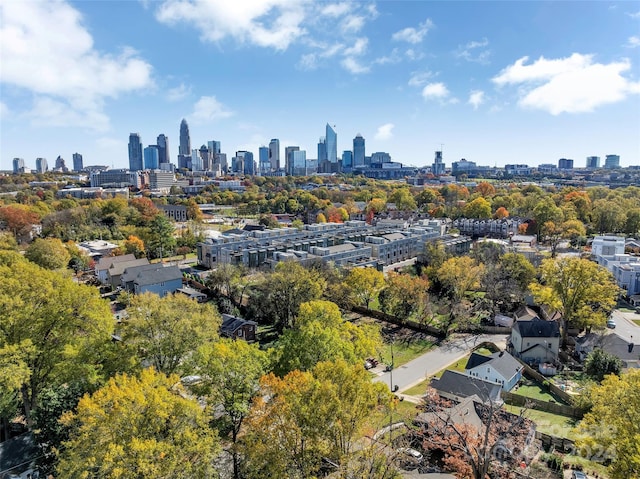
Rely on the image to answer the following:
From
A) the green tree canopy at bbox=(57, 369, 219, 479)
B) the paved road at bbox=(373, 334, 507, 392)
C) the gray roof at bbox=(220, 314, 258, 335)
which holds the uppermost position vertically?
the green tree canopy at bbox=(57, 369, 219, 479)

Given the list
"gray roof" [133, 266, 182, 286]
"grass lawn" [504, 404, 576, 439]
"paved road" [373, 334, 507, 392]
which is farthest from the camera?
"gray roof" [133, 266, 182, 286]

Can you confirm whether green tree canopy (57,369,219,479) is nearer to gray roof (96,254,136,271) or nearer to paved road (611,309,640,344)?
paved road (611,309,640,344)

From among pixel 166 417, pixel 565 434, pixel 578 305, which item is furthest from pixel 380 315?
pixel 166 417

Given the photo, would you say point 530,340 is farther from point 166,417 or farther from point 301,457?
point 166,417

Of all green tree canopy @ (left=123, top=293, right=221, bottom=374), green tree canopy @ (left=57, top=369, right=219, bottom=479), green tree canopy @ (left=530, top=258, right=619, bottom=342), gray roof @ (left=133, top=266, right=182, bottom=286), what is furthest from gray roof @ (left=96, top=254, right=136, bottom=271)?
green tree canopy @ (left=530, top=258, right=619, bottom=342)

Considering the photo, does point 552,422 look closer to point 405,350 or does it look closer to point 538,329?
point 538,329

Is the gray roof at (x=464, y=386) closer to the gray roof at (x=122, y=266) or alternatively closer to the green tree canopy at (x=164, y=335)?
the green tree canopy at (x=164, y=335)

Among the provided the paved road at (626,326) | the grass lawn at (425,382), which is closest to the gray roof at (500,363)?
the grass lawn at (425,382)

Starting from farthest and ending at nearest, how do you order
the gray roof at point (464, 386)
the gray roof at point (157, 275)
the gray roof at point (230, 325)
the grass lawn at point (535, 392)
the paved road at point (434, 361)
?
1. the gray roof at point (157, 275)
2. the gray roof at point (230, 325)
3. the paved road at point (434, 361)
4. the grass lawn at point (535, 392)
5. the gray roof at point (464, 386)
